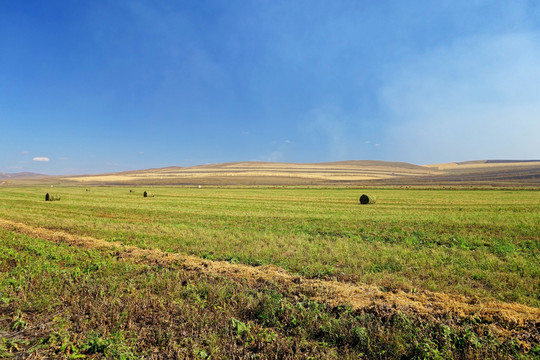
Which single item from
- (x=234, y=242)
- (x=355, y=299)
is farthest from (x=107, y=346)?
(x=234, y=242)

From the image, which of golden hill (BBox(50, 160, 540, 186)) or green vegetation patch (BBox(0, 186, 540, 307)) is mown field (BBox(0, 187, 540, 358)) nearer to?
green vegetation patch (BBox(0, 186, 540, 307))

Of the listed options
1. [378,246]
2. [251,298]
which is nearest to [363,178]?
[378,246]

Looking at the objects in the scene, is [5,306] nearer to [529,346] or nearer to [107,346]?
[107,346]

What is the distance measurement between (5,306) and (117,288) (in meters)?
2.15

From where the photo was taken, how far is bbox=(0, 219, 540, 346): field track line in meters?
5.54

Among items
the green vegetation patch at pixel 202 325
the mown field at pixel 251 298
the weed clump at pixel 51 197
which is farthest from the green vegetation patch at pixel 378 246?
the weed clump at pixel 51 197

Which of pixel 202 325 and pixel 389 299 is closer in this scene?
pixel 202 325

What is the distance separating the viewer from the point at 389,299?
21.7 ft

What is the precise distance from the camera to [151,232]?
15562mm

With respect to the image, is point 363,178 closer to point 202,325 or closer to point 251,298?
point 251,298

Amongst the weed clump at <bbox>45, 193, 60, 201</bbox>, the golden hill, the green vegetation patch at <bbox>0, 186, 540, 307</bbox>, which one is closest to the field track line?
the green vegetation patch at <bbox>0, 186, 540, 307</bbox>

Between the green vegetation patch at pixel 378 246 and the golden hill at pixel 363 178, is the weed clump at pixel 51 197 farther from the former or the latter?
the golden hill at pixel 363 178

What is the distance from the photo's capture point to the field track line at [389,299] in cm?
554

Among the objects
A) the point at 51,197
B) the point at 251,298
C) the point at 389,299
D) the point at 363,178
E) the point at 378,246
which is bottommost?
the point at 363,178
